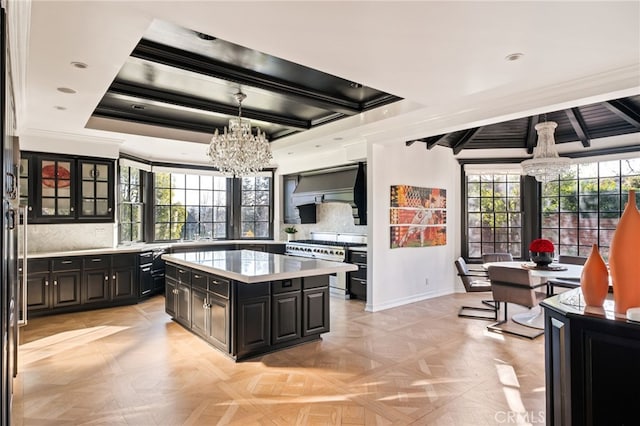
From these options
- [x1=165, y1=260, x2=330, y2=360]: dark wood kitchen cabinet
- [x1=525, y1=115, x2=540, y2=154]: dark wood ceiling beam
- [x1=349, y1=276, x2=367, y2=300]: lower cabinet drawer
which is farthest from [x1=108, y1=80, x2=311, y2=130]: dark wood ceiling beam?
[x1=525, y1=115, x2=540, y2=154]: dark wood ceiling beam

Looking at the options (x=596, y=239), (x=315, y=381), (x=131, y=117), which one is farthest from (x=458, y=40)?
(x=596, y=239)

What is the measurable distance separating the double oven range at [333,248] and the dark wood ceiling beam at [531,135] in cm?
340

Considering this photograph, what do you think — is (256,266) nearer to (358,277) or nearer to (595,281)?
(358,277)

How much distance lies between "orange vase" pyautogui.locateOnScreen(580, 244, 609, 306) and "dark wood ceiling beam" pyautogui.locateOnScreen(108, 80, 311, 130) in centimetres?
455

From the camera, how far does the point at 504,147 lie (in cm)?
704

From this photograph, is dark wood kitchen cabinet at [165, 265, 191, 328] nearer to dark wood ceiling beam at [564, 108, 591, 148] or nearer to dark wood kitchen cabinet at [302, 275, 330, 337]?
dark wood kitchen cabinet at [302, 275, 330, 337]

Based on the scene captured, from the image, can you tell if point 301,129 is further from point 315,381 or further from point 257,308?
point 315,381

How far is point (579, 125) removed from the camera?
5.70 meters

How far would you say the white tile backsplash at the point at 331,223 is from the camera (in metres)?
7.54

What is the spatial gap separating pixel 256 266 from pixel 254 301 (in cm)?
40

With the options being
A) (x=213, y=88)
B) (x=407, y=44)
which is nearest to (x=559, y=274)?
(x=407, y=44)

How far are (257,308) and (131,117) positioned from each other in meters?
3.56

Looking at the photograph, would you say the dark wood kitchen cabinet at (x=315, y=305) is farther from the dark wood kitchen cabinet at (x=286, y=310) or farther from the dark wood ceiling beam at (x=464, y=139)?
the dark wood ceiling beam at (x=464, y=139)

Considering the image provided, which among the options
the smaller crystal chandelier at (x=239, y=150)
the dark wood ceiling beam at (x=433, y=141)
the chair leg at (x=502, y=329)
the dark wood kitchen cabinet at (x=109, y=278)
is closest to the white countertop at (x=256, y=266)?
the smaller crystal chandelier at (x=239, y=150)
